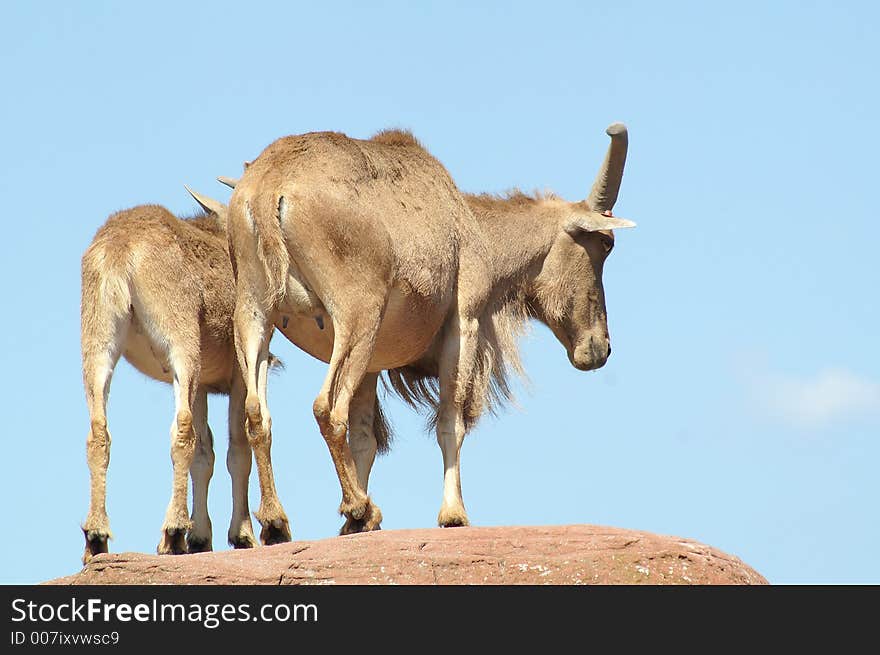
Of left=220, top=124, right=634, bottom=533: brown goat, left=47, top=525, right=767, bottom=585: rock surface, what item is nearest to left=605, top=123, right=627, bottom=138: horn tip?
left=220, top=124, right=634, bottom=533: brown goat

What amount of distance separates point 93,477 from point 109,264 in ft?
7.10

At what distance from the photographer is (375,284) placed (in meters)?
18.1

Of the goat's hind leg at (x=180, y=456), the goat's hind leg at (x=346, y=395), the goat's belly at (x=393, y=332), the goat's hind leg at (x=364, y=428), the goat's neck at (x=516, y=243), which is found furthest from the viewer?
the goat's neck at (x=516, y=243)

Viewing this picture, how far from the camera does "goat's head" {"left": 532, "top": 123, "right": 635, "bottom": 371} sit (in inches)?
842

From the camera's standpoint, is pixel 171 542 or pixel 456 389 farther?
pixel 456 389

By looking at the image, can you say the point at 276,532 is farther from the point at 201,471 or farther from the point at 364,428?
the point at 364,428

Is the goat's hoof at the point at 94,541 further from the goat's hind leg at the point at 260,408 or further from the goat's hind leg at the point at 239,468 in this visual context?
the goat's hind leg at the point at 239,468

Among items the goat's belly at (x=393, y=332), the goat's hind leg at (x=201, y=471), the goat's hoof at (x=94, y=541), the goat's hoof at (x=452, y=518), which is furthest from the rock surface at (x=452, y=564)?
the goat's hind leg at (x=201, y=471)

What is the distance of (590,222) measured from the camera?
21422 millimetres

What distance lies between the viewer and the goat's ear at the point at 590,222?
2131cm

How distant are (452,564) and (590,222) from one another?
6.64 m

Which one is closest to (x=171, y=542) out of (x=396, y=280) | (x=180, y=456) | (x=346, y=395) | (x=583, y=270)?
(x=180, y=456)

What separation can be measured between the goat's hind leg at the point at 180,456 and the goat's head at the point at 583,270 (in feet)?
14.9
